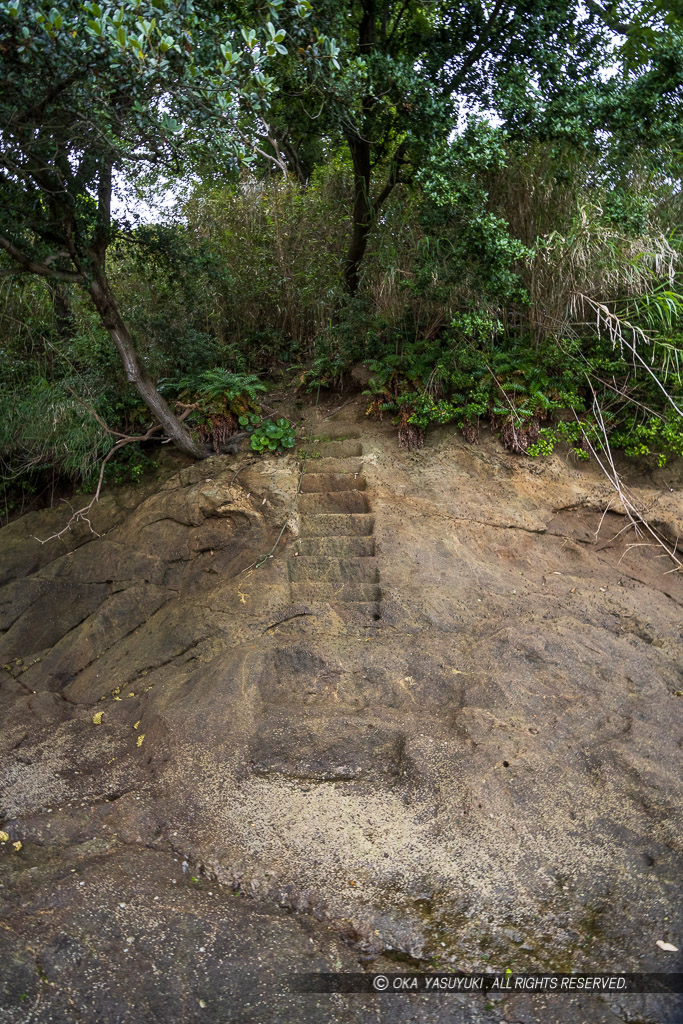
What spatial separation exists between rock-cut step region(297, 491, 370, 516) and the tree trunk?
1238 mm

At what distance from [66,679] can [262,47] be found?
4937 mm

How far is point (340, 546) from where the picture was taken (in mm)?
5637

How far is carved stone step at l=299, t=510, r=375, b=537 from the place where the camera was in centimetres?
572

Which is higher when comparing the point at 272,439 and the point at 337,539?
the point at 272,439

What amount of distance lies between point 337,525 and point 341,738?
191 centimetres

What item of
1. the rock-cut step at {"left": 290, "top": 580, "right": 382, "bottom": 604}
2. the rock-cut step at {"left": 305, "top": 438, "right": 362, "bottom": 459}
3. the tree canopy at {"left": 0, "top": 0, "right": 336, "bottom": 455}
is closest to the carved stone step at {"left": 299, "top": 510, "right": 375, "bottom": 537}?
the rock-cut step at {"left": 290, "top": 580, "right": 382, "bottom": 604}

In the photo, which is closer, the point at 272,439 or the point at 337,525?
the point at 337,525

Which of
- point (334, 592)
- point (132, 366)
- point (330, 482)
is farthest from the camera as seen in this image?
point (132, 366)

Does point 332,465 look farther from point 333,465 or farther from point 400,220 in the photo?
point 400,220

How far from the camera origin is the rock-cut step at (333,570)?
545 cm

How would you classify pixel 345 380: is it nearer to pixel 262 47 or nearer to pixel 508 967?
pixel 262 47

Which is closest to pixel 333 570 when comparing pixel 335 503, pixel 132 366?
pixel 335 503

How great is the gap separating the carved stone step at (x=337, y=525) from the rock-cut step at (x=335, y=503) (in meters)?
0.08

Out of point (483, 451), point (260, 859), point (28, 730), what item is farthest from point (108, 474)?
point (260, 859)
